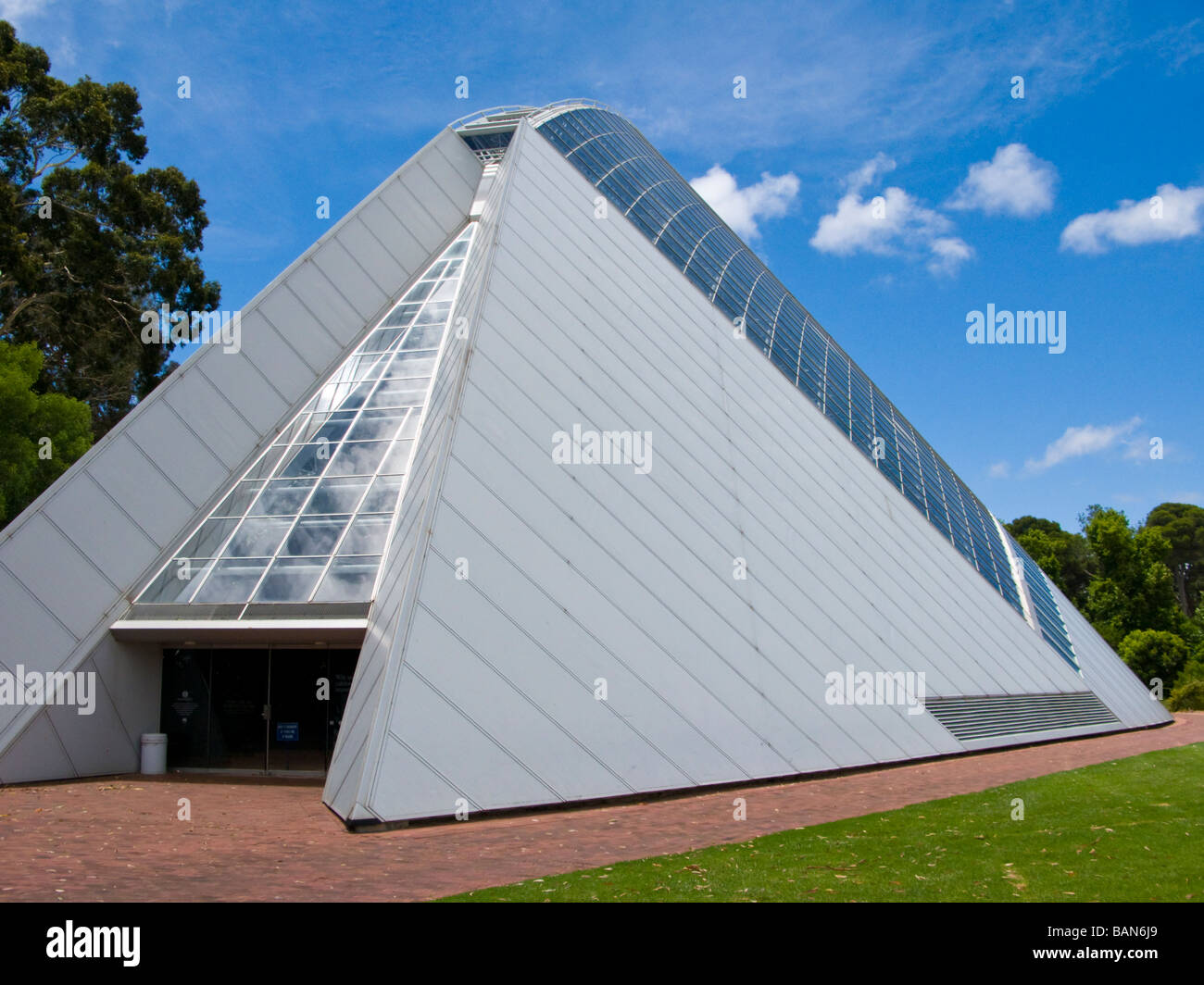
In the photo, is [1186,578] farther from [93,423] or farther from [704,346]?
[93,423]

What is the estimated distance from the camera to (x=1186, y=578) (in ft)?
289

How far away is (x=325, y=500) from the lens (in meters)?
17.2

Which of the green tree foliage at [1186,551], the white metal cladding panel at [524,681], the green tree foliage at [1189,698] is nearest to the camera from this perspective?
the white metal cladding panel at [524,681]

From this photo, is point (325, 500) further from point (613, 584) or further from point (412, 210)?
point (412, 210)

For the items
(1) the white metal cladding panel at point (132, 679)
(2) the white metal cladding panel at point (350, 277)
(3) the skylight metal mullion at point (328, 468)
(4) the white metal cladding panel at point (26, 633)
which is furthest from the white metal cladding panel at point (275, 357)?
(4) the white metal cladding panel at point (26, 633)

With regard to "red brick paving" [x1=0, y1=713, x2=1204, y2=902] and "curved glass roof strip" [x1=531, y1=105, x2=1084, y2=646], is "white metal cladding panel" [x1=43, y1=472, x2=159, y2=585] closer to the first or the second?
"red brick paving" [x1=0, y1=713, x2=1204, y2=902]

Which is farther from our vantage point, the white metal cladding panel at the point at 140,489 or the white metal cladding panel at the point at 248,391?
the white metal cladding panel at the point at 248,391

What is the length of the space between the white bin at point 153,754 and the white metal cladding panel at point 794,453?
11.0 meters

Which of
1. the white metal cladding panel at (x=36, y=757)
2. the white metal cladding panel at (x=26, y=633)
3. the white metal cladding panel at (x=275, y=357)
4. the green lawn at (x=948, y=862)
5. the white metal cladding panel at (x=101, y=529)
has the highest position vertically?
the white metal cladding panel at (x=275, y=357)

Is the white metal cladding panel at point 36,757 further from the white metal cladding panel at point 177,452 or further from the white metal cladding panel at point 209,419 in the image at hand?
the white metal cladding panel at point 209,419

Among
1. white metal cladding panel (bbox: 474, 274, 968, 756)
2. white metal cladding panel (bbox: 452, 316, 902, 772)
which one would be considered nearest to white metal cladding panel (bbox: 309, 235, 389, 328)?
white metal cladding panel (bbox: 474, 274, 968, 756)

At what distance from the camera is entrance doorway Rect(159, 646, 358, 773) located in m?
16.3

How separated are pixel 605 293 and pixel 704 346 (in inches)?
121

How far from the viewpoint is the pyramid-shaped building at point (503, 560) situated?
468 inches
